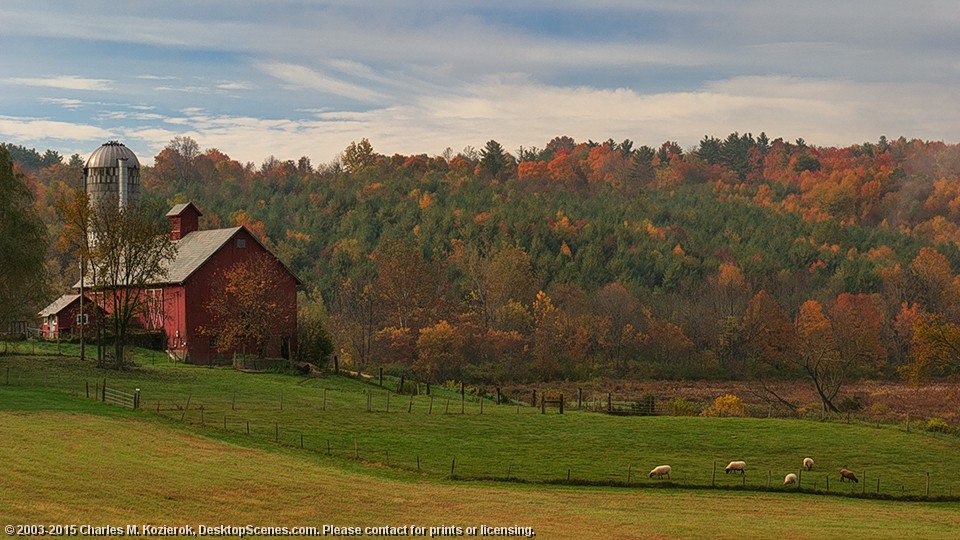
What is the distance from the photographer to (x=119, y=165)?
8350 centimetres

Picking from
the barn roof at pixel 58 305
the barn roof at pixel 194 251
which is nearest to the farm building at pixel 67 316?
the barn roof at pixel 58 305

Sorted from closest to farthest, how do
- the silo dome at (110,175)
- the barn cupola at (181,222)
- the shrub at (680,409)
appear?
the shrub at (680,409) → the barn cupola at (181,222) → the silo dome at (110,175)

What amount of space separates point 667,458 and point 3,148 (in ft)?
126

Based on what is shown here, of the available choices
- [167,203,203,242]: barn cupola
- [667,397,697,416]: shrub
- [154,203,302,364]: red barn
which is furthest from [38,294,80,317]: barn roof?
[667,397,697,416]: shrub

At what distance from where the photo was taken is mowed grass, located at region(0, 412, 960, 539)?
31828 millimetres

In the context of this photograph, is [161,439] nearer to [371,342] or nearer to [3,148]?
[3,148]

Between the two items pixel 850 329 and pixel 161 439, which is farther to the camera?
pixel 850 329

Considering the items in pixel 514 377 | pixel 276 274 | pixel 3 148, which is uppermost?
pixel 3 148

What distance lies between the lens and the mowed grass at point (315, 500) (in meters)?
31.8

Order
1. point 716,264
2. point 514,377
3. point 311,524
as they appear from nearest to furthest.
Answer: point 311,524, point 514,377, point 716,264

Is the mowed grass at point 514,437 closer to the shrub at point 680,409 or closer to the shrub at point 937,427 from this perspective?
the shrub at point 937,427

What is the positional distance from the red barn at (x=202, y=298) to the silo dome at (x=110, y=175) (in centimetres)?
788

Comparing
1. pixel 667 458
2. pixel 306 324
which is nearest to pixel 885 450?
pixel 667 458

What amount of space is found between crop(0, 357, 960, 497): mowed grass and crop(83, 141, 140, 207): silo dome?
23311mm
